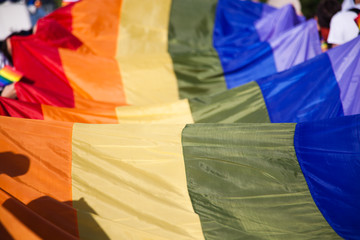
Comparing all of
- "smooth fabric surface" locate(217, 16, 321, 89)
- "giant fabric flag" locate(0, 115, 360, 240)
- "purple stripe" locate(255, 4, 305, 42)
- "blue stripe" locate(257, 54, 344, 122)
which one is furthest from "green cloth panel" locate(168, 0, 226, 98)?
"giant fabric flag" locate(0, 115, 360, 240)

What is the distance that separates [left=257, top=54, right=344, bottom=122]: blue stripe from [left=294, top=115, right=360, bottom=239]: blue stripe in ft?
1.64

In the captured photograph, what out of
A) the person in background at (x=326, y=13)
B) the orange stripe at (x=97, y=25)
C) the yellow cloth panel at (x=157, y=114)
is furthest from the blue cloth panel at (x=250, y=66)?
the orange stripe at (x=97, y=25)

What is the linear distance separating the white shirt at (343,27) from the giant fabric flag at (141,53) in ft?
0.75

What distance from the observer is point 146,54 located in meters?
3.94

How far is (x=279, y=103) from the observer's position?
2.81 meters

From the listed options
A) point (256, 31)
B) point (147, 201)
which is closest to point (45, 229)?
point (147, 201)

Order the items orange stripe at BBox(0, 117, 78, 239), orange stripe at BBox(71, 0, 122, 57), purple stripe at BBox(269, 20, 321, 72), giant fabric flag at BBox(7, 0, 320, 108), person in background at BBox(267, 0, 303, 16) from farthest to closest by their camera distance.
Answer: person in background at BBox(267, 0, 303, 16) < orange stripe at BBox(71, 0, 122, 57) < purple stripe at BBox(269, 20, 321, 72) < giant fabric flag at BBox(7, 0, 320, 108) < orange stripe at BBox(0, 117, 78, 239)

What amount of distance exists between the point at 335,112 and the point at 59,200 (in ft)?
6.45

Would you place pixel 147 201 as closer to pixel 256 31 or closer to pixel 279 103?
pixel 279 103

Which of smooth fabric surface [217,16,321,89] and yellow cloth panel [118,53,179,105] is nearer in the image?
yellow cloth panel [118,53,179,105]

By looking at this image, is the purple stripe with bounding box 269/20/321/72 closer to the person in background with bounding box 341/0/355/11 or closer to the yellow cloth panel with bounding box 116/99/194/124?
the person in background with bounding box 341/0/355/11

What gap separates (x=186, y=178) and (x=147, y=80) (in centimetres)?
155

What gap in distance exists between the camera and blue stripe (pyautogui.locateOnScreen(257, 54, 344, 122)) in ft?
8.89

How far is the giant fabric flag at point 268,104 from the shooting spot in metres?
2.71
